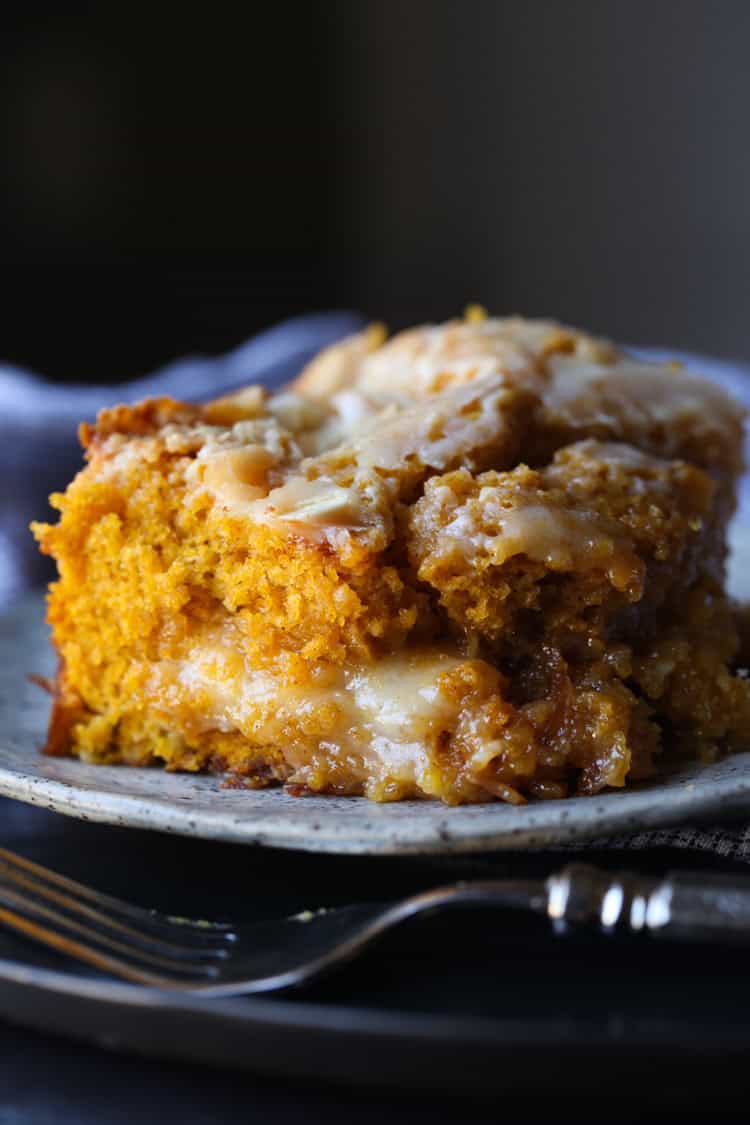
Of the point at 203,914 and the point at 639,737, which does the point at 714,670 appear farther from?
the point at 203,914

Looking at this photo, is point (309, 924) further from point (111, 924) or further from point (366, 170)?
point (366, 170)

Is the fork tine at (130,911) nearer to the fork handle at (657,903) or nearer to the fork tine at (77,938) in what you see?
the fork tine at (77,938)

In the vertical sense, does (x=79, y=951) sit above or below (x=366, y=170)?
below

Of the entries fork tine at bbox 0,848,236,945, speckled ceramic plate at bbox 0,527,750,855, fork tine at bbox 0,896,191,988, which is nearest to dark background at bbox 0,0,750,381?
speckled ceramic plate at bbox 0,527,750,855

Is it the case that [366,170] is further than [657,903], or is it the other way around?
[366,170]

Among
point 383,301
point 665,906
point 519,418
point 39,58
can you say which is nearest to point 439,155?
point 383,301

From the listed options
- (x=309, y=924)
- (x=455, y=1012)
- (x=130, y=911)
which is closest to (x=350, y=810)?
(x=309, y=924)

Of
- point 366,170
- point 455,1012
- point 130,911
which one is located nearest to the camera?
point 455,1012

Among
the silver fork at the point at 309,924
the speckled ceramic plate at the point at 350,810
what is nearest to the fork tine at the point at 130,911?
the silver fork at the point at 309,924
